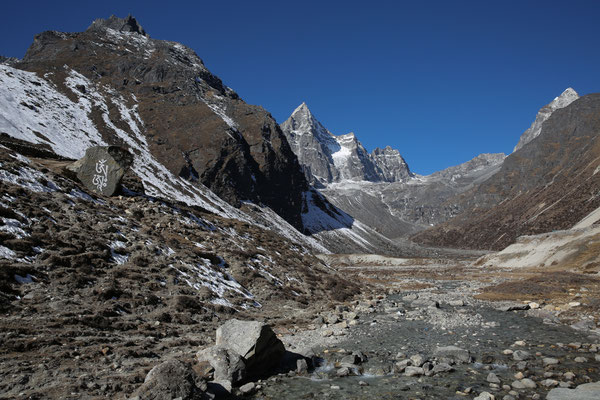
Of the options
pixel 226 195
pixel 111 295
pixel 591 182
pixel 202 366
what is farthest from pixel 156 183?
pixel 591 182

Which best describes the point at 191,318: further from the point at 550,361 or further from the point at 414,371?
the point at 550,361

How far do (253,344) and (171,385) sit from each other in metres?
4.51

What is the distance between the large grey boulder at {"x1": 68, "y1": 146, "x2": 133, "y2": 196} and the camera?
34906mm

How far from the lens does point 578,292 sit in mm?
35750

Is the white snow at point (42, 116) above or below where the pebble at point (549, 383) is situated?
above

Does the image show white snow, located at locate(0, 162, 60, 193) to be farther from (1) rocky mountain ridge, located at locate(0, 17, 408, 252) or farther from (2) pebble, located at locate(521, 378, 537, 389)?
(1) rocky mountain ridge, located at locate(0, 17, 408, 252)

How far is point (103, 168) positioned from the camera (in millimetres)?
35438

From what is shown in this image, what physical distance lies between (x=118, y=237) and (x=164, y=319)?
361 inches

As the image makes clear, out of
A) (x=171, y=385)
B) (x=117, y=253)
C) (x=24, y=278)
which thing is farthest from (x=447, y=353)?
(x=24, y=278)

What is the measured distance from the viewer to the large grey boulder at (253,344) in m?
14.7

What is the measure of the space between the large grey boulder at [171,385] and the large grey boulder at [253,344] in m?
3.27

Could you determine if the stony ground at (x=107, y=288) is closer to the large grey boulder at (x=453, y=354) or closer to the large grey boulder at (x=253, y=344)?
the large grey boulder at (x=253, y=344)

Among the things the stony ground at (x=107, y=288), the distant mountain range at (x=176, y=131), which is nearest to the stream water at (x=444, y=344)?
the stony ground at (x=107, y=288)

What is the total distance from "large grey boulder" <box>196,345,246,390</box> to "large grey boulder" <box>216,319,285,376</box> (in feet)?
1.48
